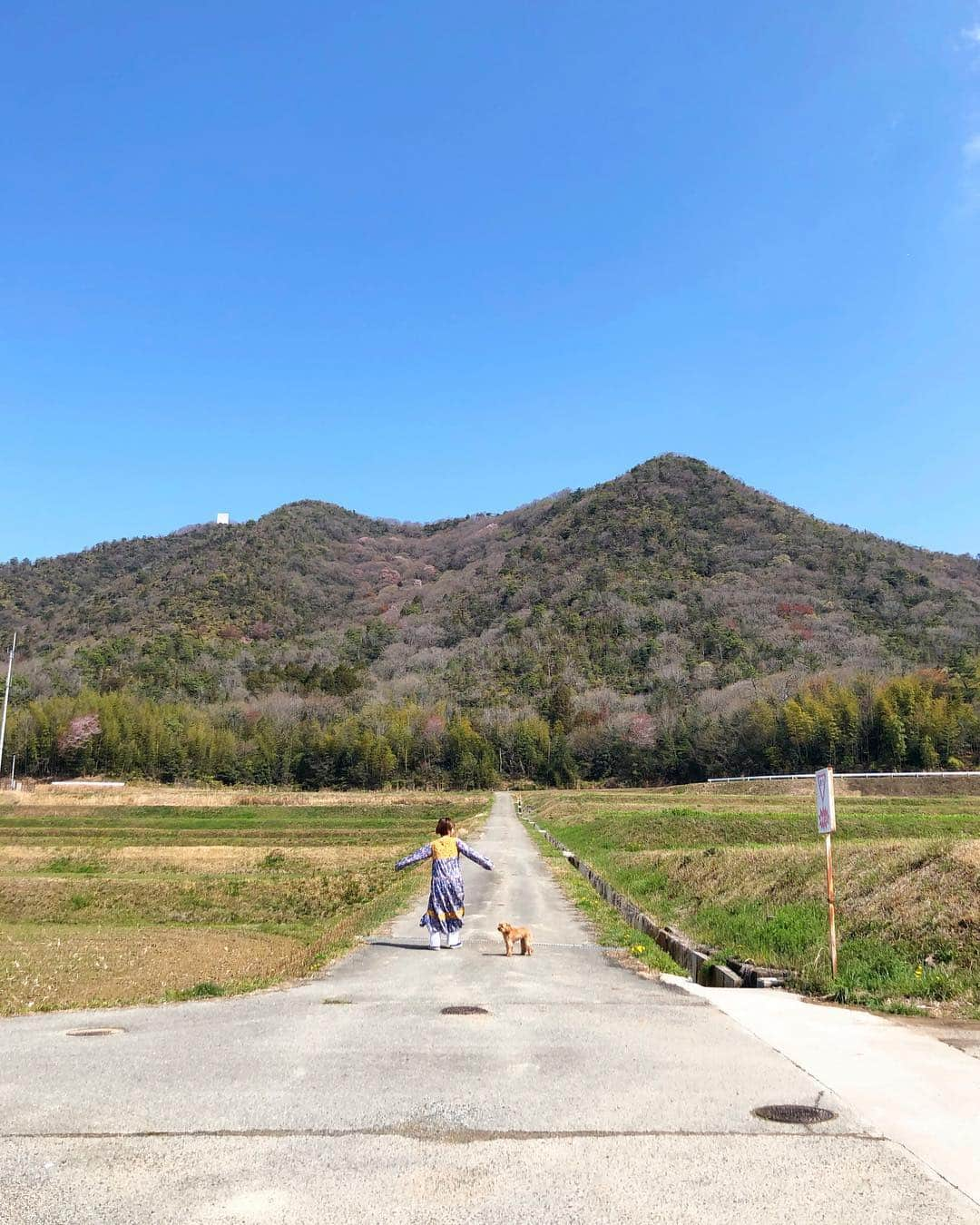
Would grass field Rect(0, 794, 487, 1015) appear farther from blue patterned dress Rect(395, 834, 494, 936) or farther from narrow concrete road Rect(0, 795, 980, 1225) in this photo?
narrow concrete road Rect(0, 795, 980, 1225)

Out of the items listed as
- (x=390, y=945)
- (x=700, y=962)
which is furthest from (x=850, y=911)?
(x=390, y=945)

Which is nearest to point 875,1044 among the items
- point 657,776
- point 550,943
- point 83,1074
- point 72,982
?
point 83,1074

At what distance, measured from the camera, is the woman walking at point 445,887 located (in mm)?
12992

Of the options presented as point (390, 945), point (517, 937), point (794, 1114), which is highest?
point (794, 1114)

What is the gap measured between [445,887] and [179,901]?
504 inches

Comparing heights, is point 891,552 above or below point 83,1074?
above

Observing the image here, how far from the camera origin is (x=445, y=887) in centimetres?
1310

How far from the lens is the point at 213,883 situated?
26.2 meters

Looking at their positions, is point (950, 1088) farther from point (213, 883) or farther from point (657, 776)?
point (657, 776)

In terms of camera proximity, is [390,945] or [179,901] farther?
[179,901]

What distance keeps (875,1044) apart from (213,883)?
901 inches

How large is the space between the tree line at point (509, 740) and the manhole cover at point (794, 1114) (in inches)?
3186

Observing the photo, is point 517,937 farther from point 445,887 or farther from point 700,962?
point 700,962

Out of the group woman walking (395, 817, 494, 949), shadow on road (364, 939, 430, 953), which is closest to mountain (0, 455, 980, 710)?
shadow on road (364, 939, 430, 953)
